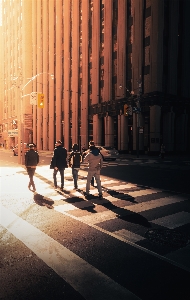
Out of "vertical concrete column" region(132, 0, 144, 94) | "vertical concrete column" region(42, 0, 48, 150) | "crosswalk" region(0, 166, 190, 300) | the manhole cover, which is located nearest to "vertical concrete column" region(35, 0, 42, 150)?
"vertical concrete column" region(42, 0, 48, 150)

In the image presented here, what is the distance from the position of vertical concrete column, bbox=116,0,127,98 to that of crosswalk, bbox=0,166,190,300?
30.6m

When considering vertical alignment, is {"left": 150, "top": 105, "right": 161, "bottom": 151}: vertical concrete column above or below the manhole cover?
above

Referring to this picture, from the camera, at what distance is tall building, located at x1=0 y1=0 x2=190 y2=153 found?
3494 cm

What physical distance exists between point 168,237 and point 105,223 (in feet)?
5.09

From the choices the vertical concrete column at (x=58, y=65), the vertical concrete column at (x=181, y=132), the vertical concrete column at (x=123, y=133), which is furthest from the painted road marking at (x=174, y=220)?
the vertical concrete column at (x=58, y=65)

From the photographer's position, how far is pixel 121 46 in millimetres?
39188

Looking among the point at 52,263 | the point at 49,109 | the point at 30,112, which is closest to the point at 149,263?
the point at 52,263

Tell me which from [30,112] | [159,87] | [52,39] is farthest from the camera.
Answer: [30,112]

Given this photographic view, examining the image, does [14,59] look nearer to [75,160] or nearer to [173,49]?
[173,49]

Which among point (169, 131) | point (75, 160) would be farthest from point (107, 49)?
point (75, 160)

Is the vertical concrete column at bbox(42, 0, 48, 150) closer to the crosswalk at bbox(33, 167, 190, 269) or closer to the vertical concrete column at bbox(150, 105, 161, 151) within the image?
the vertical concrete column at bbox(150, 105, 161, 151)

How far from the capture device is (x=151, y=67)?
3481cm

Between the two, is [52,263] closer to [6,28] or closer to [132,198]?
[132,198]

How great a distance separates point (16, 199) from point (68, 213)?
2612 millimetres
